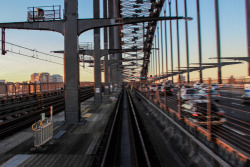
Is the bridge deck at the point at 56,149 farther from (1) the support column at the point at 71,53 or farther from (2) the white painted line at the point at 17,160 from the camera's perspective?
(1) the support column at the point at 71,53

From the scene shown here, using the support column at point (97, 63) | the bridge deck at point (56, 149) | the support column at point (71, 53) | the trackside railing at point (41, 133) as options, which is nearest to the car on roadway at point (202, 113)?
the bridge deck at point (56, 149)

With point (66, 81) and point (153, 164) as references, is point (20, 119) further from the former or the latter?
point (153, 164)

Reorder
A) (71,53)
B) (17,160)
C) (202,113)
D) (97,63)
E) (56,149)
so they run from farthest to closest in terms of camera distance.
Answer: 1. (97,63)
2. (71,53)
3. (202,113)
4. (56,149)
5. (17,160)

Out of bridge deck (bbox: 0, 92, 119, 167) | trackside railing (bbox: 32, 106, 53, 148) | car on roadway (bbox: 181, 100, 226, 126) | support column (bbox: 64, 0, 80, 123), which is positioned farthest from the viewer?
support column (bbox: 64, 0, 80, 123)

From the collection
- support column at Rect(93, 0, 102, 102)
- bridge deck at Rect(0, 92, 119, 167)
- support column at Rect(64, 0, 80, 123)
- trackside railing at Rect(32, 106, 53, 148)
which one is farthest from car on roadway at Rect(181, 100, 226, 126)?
support column at Rect(93, 0, 102, 102)

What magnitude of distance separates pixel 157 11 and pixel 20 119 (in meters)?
30.6

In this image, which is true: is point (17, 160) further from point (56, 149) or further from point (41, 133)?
point (56, 149)

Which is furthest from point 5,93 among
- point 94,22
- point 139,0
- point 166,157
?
point 139,0

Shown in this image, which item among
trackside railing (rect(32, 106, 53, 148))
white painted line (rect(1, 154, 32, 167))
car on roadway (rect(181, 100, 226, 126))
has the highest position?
car on roadway (rect(181, 100, 226, 126))

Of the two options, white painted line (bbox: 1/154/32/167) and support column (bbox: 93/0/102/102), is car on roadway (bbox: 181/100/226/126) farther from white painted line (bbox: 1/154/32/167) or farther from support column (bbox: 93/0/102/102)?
support column (bbox: 93/0/102/102)

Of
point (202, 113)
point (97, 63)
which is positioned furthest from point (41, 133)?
point (97, 63)

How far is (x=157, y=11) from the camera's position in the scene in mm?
31438

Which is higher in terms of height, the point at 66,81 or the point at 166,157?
the point at 66,81

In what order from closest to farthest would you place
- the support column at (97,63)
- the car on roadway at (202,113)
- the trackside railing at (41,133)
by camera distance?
the trackside railing at (41,133), the car on roadway at (202,113), the support column at (97,63)
